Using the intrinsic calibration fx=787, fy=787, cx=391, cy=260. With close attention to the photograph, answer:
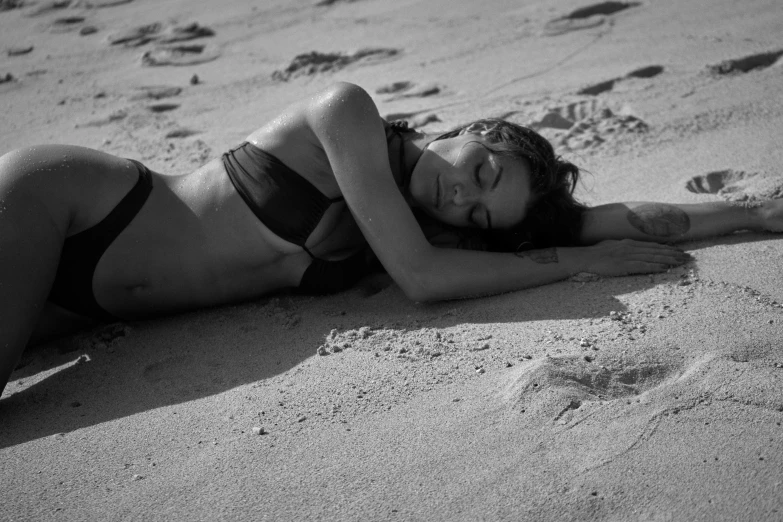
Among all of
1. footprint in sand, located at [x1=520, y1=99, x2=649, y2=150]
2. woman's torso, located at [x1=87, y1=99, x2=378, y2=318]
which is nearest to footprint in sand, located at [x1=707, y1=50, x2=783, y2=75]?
footprint in sand, located at [x1=520, y1=99, x2=649, y2=150]

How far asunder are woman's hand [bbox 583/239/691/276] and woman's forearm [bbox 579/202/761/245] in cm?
11

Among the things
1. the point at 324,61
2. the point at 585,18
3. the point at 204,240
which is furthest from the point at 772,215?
the point at 324,61

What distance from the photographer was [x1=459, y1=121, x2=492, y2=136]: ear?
101 inches

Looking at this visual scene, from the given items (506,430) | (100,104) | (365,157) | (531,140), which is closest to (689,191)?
(531,140)

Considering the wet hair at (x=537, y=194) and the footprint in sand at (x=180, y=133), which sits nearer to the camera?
the wet hair at (x=537, y=194)

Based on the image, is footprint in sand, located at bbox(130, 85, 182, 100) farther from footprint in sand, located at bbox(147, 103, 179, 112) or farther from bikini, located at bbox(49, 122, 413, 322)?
bikini, located at bbox(49, 122, 413, 322)

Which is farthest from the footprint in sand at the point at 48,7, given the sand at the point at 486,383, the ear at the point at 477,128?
the ear at the point at 477,128

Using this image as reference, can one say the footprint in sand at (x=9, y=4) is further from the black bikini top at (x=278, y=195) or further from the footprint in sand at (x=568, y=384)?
the footprint in sand at (x=568, y=384)

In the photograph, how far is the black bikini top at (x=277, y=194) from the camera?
2404mm

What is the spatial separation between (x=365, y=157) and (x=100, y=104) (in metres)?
2.93

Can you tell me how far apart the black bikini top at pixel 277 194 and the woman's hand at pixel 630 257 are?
0.85m

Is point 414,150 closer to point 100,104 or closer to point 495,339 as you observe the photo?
point 495,339

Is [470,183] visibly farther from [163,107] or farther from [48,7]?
[48,7]

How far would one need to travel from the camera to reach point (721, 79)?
3.91m
